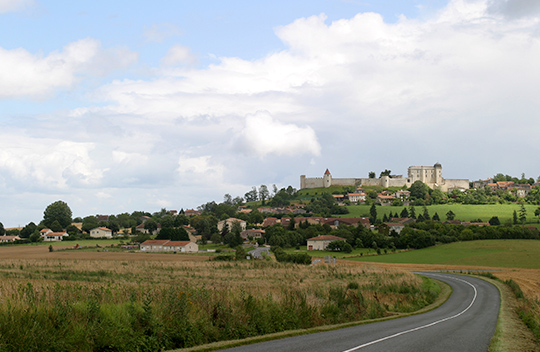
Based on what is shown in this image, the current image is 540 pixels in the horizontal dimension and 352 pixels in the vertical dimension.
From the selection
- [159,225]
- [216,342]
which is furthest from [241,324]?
[159,225]

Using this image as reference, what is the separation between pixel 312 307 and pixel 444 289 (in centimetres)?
2294

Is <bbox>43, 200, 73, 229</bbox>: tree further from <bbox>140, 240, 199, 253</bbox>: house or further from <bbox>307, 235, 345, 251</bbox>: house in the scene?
<bbox>307, 235, 345, 251</bbox>: house

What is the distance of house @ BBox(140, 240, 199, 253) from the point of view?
85.9m

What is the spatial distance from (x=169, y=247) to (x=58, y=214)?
71416 mm

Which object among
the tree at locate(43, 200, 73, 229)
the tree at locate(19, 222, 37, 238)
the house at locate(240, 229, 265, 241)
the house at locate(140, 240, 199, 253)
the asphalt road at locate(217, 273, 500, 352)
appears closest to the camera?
the asphalt road at locate(217, 273, 500, 352)

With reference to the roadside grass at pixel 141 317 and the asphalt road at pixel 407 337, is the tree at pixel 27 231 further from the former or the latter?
the asphalt road at pixel 407 337

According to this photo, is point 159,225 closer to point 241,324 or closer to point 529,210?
point 529,210

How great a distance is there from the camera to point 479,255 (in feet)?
254

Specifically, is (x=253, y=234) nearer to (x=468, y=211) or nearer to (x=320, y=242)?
(x=320, y=242)

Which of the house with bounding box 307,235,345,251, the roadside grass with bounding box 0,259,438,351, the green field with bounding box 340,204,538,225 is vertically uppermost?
the green field with bounding box 340,204,538,225

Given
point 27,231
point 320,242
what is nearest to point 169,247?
point 320,242

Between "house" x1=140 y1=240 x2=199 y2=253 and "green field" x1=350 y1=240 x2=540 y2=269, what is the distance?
96.8 ft

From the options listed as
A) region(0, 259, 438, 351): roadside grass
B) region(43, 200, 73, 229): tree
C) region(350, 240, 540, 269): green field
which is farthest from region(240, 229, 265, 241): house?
region(0, 259, 438, 351): roadside grass

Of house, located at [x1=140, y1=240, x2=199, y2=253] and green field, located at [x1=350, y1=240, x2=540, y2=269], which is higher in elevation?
house, located at [x1=140, y1=240, x2=199, y2=253]
